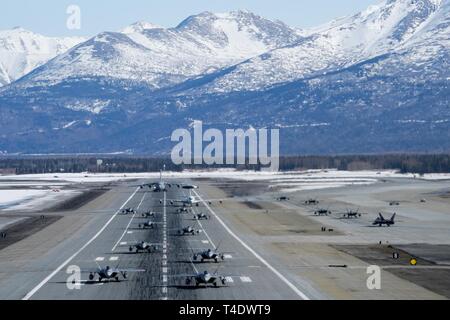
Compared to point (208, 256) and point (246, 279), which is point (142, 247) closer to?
point (208, 256)

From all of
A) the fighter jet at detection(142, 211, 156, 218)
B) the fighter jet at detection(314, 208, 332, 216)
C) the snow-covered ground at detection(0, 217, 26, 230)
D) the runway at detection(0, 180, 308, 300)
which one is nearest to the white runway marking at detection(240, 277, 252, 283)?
the runway at detection(0, 180, 308, 300)

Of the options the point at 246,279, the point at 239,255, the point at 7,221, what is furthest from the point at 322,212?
the point at 246,279

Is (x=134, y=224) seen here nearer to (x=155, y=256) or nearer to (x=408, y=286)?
(x=155, y=256)

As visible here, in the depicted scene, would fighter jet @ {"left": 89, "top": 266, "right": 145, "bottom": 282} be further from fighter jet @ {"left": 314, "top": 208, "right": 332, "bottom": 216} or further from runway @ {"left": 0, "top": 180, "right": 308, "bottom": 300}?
fighter jet @ {"left": 314, "top": 208, "right": 332, "bottom": 216}

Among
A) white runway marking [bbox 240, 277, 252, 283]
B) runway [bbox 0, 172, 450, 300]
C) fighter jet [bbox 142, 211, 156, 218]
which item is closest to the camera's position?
runway [bbox 0, 172, 450, 300]

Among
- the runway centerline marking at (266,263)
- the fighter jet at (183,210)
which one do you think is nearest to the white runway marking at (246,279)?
the runway centerline marking at (266,263)

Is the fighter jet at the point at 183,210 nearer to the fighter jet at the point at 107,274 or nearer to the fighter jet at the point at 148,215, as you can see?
the fighter jet at the point at 148,215
